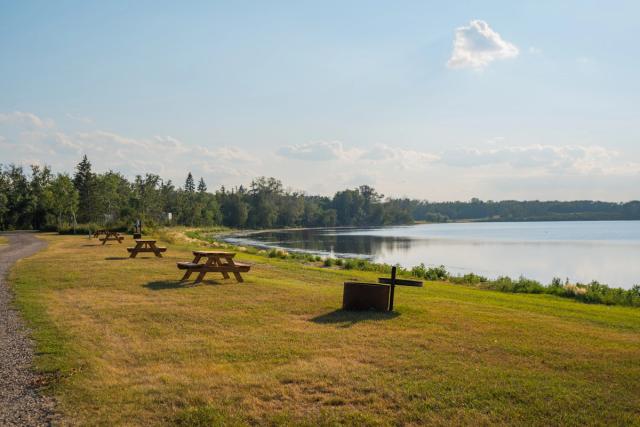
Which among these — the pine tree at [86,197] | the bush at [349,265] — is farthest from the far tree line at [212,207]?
the bush at [349,265]

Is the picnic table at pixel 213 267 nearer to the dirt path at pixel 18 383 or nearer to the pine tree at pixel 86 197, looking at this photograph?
the dirt path at pixel 18 383

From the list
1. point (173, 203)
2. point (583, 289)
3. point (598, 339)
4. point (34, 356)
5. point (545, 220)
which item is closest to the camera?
point (34, 356)

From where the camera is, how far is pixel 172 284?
1159 cm

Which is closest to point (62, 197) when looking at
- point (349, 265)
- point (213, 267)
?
point (349, 265)

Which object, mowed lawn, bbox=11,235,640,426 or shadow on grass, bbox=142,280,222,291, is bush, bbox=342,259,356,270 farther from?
mowed lawn, bbox=11,235,640,426

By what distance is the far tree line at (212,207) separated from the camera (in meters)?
54.3

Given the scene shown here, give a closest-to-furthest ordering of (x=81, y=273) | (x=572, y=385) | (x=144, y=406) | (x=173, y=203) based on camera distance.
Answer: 1. (x=144, y=406)
2. (x=572, y=385)
3. (x=81, y=273)
4. (x=173, y=203)

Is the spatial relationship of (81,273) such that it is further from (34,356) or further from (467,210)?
(467,210)

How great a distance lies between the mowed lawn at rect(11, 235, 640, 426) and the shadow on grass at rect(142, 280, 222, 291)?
1.10m

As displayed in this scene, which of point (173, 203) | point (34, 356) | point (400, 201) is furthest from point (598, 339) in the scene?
point (400, 201)

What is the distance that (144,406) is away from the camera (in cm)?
448

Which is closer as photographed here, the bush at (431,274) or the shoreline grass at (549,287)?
the shoreline grass at (549,287)

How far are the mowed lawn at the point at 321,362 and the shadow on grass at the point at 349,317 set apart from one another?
0.03 meters

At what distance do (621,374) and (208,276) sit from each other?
1027cm
